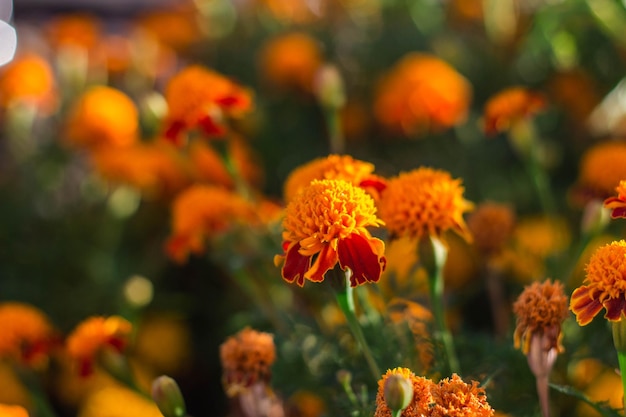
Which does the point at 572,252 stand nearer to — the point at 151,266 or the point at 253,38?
Answer: the point at 151,266

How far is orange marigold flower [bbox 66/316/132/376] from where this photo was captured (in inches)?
31.6

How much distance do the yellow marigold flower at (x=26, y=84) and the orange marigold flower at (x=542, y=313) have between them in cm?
111

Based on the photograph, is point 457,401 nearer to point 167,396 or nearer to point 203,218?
point 167,396

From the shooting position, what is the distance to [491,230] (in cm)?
88

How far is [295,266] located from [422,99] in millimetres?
795

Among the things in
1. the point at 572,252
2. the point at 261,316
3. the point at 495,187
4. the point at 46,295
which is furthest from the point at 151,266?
the point at 572,252

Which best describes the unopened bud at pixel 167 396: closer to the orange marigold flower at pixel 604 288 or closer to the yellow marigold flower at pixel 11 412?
the yellow marigold flower at pixel 11 412

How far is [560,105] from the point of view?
4.80ft

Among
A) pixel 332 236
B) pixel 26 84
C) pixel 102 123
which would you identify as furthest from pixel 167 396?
pixel 26 84

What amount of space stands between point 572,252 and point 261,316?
380 millimetres

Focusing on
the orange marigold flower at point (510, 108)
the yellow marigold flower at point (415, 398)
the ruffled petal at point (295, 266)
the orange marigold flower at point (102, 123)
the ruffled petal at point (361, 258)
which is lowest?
the orange marigold flower at point (102, 123)

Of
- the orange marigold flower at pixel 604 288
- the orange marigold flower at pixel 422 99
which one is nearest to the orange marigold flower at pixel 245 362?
the orange marigold flower at pixel 604 288

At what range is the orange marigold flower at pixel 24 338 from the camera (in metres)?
0.89

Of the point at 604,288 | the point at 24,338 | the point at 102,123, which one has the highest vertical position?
the point at 604,288
